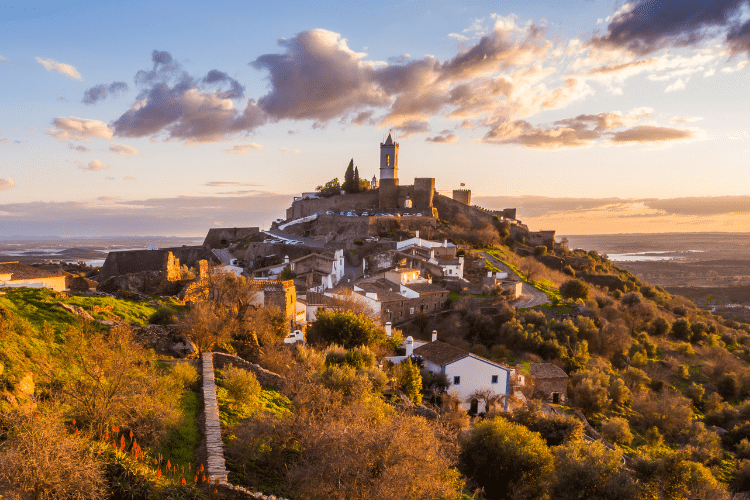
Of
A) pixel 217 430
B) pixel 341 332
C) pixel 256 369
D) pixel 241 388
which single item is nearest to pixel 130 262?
pixel 341 332

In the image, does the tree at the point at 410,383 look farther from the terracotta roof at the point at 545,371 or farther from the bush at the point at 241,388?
the terracotta roof at the point at 545,371

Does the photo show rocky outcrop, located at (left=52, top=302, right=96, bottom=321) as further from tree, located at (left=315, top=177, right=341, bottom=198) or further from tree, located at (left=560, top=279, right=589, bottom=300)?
tree, located at (left=315, top=177, right=341, bottom=198)

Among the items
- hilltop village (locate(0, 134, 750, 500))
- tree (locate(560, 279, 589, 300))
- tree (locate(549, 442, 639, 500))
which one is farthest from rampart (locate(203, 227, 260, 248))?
tree (locate(549, 442, 639, 500))

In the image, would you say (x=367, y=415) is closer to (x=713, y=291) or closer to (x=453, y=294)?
(x=453, y=294)

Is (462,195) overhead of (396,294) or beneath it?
overhead

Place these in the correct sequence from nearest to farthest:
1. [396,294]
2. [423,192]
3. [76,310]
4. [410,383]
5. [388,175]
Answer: [76,310] < [410,383] < [396,294] < [423,192] < [388,175]

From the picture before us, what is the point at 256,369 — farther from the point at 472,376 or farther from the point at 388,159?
the point at 388,159

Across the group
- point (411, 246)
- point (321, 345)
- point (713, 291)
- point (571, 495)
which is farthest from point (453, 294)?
point (713, 291)

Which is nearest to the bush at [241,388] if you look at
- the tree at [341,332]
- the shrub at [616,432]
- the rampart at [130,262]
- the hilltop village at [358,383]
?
the hilltop village at [358,383]
